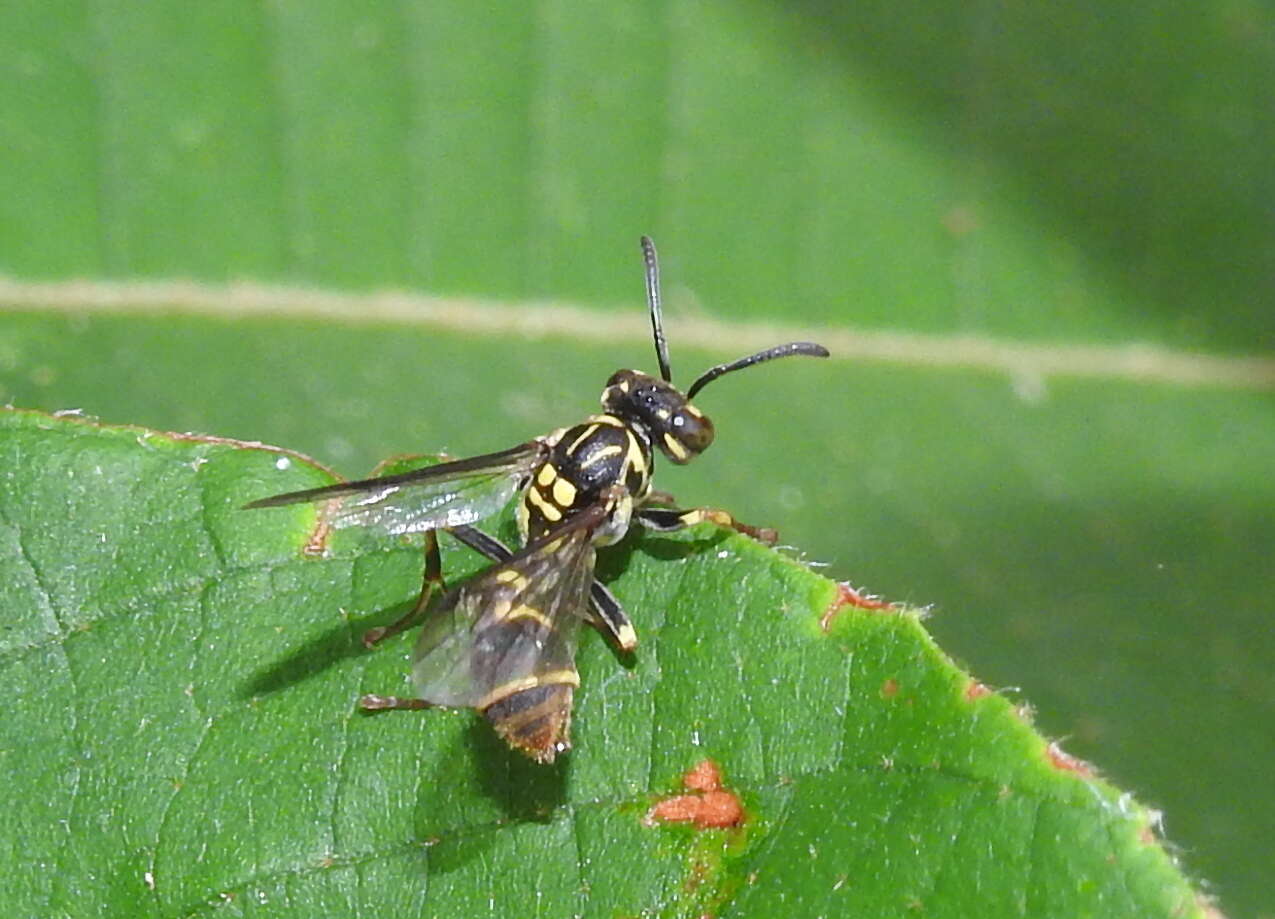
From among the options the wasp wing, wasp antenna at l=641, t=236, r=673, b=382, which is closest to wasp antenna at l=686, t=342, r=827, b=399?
wasp antenna at l=641, t=236, r=673, b=382

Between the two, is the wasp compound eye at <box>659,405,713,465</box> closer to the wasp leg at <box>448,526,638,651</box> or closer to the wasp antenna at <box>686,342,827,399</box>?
the wasp antenna at <box>686,342,827,399</box>

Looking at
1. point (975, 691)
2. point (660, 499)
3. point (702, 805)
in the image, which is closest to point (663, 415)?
point (660, 499)

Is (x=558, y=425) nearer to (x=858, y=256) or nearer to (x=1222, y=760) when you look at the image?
(x=858, y=256)

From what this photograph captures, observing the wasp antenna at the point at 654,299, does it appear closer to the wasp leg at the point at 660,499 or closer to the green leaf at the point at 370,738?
the wasp leg at the point at 660,499

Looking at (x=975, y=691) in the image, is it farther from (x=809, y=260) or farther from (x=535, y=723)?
(x=809, y=260)

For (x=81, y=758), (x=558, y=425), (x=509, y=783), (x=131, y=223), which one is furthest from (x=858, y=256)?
(x=81, y=758)

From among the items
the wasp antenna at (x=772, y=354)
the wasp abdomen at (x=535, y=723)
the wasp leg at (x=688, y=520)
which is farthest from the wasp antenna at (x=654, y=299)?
the wasp abdomen at (x=535, y=723)

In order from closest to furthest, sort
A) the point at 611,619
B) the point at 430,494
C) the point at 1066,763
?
the point at 1066,763 < the point at 611,619 < the point at 430,494
